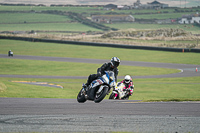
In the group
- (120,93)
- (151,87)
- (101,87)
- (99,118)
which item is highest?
(101,87)

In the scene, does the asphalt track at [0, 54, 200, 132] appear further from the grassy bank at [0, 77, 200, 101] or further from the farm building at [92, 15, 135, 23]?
the farm building at [92, 15, 135, 23]

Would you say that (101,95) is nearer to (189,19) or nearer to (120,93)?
(120,93)

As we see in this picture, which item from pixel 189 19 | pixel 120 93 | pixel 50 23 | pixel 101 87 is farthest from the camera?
pixel 50 23

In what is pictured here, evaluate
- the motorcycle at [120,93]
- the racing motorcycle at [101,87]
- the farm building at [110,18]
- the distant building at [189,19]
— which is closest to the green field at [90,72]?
the motorcycle at [120,93]

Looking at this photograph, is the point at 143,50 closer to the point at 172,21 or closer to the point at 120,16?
the point at 172,21

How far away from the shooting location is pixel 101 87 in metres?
13.6

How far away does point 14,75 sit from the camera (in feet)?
123

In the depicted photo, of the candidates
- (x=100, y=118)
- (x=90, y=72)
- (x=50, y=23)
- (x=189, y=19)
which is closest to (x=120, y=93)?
(x=100, y=118)

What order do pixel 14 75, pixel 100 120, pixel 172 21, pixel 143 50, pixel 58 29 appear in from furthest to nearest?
pixel 172 21, pixel 58 29, pixel 143 50, pixel 14 75, pixel 100 120

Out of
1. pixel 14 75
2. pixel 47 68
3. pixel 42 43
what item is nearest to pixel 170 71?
pixel 47 68

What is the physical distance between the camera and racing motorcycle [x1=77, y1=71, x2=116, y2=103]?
44.3 feet

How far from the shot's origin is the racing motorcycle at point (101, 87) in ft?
44.3

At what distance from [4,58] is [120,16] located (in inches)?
4636

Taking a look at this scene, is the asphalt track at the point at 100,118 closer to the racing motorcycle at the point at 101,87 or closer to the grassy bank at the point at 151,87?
the racing motorcycle at the point at 101,87
